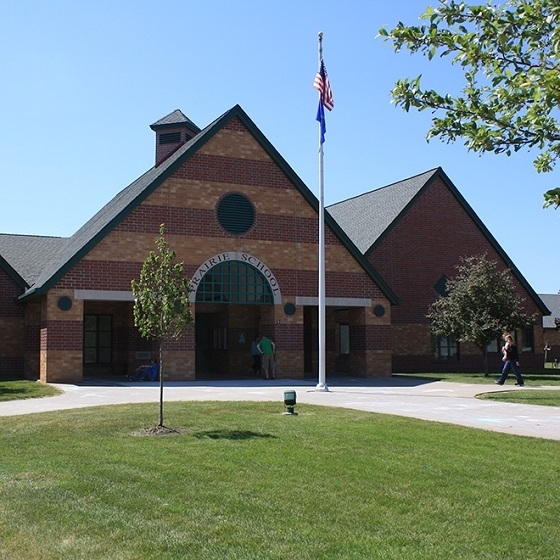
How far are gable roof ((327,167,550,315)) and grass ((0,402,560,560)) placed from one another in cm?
2365

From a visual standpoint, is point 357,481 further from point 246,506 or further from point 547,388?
point 547,388

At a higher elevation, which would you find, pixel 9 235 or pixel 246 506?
pixel 9 235

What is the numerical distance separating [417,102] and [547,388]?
56.3 ft

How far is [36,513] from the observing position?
715 centimetres

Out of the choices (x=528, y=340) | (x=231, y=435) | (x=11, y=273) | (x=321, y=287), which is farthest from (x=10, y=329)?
(x=528, y=340)

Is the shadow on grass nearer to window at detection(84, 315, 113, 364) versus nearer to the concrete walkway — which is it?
the concrete walkway

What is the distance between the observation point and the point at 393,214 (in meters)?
35.8

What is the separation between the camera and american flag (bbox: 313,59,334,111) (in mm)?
22109

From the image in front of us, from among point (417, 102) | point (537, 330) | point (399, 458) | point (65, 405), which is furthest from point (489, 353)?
point (417, 102)

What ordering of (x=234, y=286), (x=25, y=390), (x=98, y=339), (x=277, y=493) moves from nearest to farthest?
(x=277, y=493) → (x=25, y=390) → (x=234, y=286) → (x=98, y=339)

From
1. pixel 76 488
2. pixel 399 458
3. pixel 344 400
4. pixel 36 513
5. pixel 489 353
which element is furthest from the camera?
pixel 489 353

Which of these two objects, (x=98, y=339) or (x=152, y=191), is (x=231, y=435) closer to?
(x=152, y=191)

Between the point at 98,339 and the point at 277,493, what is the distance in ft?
75.2

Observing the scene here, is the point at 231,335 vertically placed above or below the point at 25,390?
above
